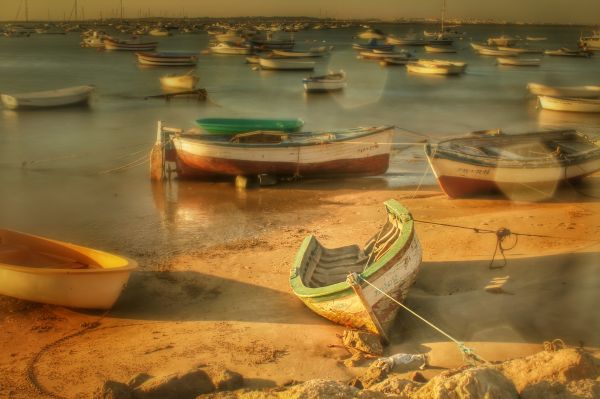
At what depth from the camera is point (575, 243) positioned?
10.8 m

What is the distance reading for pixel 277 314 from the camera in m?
8.90

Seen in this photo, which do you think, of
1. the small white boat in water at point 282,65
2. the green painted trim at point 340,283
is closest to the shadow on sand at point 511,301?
the green painted trim at point 340,283

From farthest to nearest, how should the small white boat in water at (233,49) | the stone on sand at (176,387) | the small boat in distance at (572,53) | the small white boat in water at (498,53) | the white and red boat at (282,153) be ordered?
the small boat in distance at (572,53) → the small white boat in water at (233,49) → the small white boat in water at (498,53) → the white and red boat at (282,153) → the stone on sand at (176,387)

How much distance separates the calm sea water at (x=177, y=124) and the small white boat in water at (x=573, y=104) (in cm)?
36

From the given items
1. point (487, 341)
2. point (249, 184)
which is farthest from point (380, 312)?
point (249, 184)

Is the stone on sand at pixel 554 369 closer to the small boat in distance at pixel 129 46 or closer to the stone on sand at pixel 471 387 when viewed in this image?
the stone on sand at pixel 471 387

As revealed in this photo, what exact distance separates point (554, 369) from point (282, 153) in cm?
1102

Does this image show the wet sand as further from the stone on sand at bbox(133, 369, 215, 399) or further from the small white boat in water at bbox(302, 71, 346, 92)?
the small white boat in water at bbox(302, 71, 346, 92)

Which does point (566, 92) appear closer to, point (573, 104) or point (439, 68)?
point (573, 104)

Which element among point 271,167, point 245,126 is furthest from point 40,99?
point 271,167

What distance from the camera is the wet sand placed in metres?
7.52

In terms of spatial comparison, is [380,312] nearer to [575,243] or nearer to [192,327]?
[192,327]

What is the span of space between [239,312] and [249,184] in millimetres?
7611

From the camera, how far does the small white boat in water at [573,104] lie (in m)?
30.0
